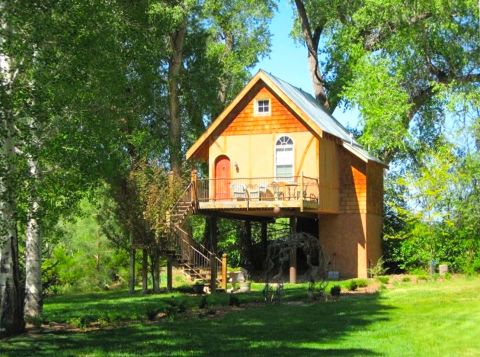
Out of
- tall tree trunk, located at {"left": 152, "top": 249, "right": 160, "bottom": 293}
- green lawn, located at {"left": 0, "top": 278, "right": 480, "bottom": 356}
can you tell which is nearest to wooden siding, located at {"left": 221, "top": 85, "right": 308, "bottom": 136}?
tall tree trunk, located at {"left": 152, "top": 249, "right": 160, "bottom": 293}

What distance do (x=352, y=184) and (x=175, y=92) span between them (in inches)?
382

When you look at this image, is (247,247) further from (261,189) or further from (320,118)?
(320,118)

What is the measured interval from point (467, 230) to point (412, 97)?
27.2 ft

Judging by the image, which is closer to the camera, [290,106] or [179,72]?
[290,106]

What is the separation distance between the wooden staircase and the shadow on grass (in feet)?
28.5

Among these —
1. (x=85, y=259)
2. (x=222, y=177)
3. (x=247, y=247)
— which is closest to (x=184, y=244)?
(x=222, y=177)

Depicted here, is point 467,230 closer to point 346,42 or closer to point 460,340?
point 346,42

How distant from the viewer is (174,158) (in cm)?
3481

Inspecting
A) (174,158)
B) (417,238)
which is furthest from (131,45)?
(417,238)

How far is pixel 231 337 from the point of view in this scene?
14094 mm

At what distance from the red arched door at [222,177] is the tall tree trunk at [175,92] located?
336 cm

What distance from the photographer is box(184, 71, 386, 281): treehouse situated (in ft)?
97.7

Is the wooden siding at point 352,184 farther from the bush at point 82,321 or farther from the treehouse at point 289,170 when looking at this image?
the bush at point 82,321

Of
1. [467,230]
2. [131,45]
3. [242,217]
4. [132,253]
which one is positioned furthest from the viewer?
[242,217]
